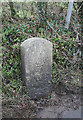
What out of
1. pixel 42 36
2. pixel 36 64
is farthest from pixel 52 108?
pixel 42 36

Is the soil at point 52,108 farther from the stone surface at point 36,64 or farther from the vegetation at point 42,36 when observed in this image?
the vegetation at point 42,36

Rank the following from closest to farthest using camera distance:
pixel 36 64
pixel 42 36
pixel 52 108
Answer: pixel 36 64 < pixel 52 108 < pixel 42 36

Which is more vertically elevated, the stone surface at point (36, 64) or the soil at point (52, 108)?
the stone surface at point (36, 64)

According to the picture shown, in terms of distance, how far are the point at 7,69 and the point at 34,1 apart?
6.85 feet

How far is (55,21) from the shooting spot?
12.3 ft

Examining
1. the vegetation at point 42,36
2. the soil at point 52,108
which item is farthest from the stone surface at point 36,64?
the vegetation at point 42,36

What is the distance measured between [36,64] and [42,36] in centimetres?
102

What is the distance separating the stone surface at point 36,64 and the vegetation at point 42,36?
35cm

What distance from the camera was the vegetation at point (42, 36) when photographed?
123 inches

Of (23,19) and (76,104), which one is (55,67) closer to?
(76,104)

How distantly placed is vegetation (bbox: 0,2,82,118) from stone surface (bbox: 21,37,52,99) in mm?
351

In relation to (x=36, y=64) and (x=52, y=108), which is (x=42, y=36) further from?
(x=52, y=108)

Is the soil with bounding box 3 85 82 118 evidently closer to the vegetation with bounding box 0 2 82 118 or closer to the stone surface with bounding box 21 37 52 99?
the stone surface with bounding box 21 37 52 99

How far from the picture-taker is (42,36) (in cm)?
337
